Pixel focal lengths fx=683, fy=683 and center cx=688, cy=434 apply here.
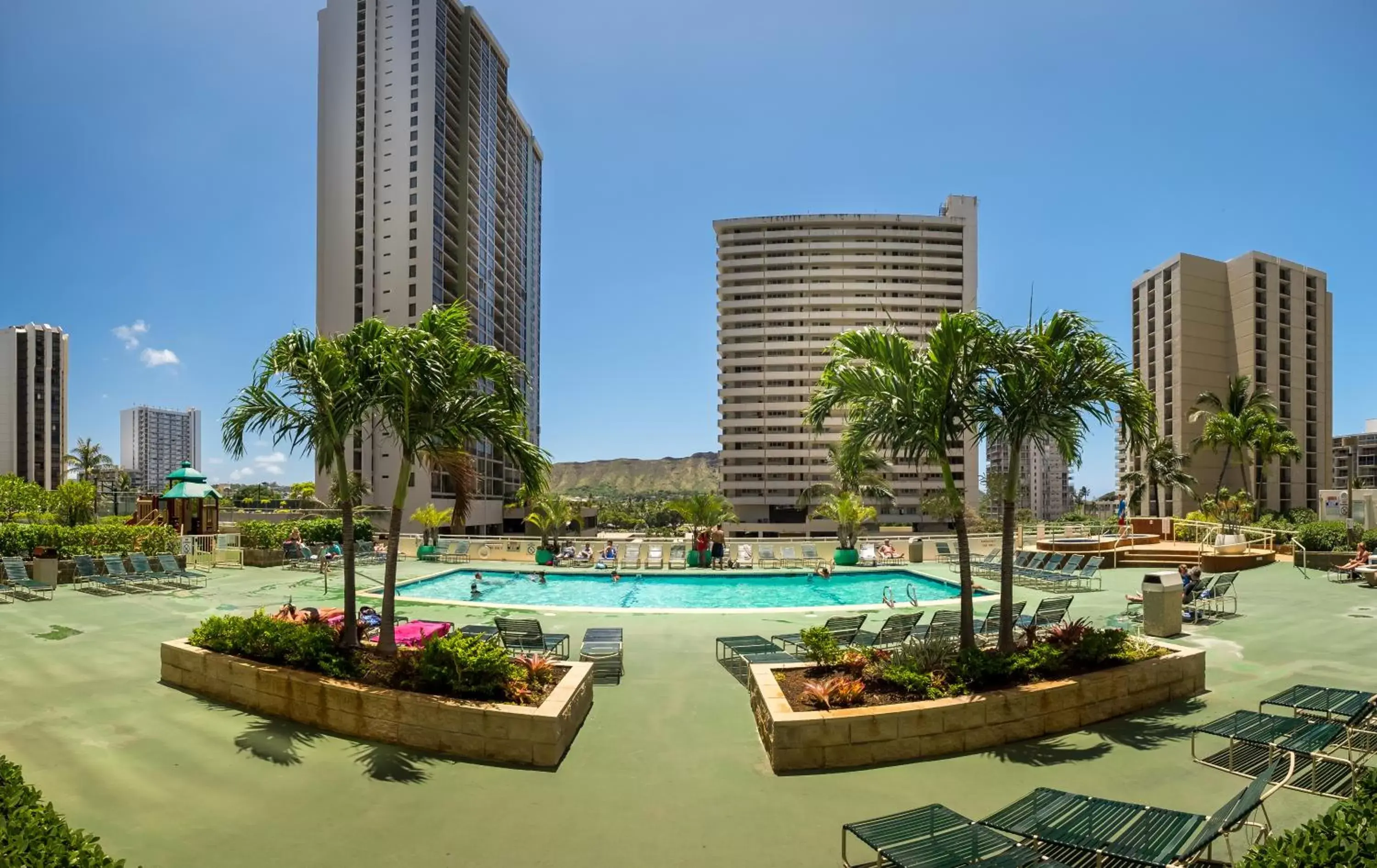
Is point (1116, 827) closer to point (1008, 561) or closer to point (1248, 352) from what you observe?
point (1008, 561)

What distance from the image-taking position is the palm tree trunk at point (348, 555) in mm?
8219

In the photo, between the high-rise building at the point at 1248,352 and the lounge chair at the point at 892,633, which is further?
the high-rise building at the point at 1248,352

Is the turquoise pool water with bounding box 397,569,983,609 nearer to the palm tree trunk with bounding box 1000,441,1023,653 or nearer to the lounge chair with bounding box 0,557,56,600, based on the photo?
the lounge chair with bounding box 0,557,56,600

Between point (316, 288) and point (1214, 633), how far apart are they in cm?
6652

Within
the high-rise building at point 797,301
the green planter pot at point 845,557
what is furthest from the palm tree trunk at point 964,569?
the high-rise building at point 797,301

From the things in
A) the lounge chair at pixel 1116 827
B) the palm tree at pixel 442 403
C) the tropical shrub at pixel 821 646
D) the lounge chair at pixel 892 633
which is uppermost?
the palm tree at pixel 442 403

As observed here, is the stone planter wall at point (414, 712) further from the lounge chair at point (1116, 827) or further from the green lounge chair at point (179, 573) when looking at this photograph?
the green lounge chair at point (179, 573)

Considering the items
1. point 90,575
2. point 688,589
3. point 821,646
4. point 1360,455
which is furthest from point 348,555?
point 1360,455

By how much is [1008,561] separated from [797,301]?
87328mm

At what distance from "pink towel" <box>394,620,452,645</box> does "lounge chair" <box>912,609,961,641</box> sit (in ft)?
21.9

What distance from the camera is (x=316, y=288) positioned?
6059 centimetres

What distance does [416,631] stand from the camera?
395 inches

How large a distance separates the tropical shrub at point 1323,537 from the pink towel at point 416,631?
81.8 ft

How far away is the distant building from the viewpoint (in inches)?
4190
